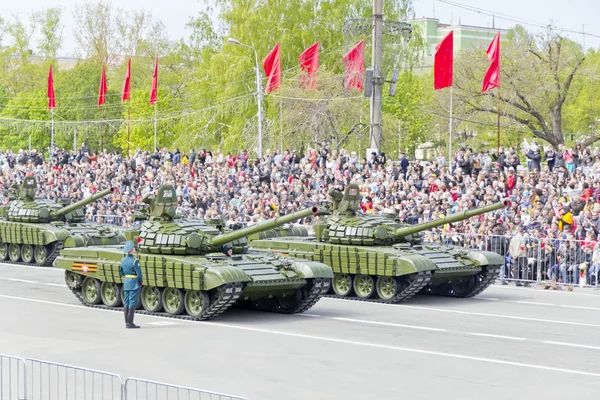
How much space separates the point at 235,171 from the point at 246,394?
26.0 meters

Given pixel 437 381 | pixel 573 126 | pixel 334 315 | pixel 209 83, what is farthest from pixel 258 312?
pixel 573 126

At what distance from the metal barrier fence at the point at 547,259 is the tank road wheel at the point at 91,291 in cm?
1045

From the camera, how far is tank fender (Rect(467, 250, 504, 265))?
77.1ft

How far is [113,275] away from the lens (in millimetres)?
21234

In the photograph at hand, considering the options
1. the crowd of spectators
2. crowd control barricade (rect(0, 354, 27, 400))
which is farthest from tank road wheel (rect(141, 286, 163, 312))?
the crowd of spectators

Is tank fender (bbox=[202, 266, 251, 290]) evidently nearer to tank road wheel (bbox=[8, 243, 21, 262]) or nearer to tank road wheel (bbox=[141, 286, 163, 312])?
tank road wheel (bbox=[141, 286, 163, 312])

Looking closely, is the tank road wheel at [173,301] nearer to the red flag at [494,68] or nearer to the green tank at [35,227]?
the green tank at [35,227]

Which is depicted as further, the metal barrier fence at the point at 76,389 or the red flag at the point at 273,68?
the red flag at the point at 273,68

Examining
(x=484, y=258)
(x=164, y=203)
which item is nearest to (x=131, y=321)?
(x=164, y=203)

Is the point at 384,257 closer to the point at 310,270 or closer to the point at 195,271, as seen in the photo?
the point at 310,270

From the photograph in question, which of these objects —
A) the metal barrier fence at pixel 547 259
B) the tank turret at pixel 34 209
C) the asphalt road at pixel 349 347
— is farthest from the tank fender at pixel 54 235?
the metal barrier fence at pixel 547 259

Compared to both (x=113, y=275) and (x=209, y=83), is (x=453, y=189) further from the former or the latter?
(x=209, y=83)

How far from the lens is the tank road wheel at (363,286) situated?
77.3ft

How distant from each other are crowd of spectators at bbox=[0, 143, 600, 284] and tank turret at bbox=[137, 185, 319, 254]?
693 cm
